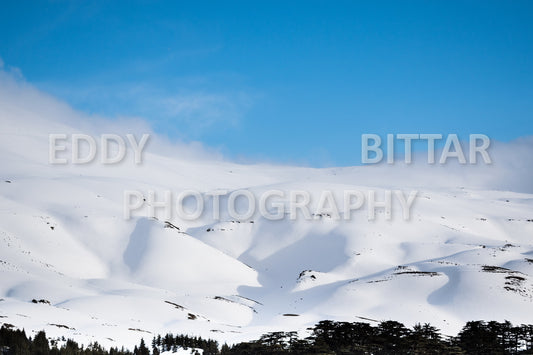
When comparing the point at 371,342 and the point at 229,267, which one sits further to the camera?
the point at 229,267

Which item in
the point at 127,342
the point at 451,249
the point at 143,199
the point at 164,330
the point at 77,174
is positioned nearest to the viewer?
the point at 127,342

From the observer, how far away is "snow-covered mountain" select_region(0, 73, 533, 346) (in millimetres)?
69500

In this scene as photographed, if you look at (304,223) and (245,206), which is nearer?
(304,223)

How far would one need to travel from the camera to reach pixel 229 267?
10088cm

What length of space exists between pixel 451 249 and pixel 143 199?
66.2 m

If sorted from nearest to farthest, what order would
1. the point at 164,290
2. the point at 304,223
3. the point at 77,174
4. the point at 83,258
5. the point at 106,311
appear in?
1. the point at 106,311
2. the point at 164,290
3. the point at 83,258
4. the point at 304,223
5. the point at 77,174

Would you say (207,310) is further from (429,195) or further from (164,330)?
(429,195)

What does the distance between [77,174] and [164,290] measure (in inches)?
2926

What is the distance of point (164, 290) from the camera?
283 ft

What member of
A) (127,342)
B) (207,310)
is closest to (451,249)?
(207,310)

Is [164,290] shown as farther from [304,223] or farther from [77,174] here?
[77,174]

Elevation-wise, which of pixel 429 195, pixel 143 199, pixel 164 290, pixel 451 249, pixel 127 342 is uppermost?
pixel 429 195

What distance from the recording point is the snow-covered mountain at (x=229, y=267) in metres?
69.5

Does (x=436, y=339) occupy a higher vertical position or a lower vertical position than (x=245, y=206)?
lower
